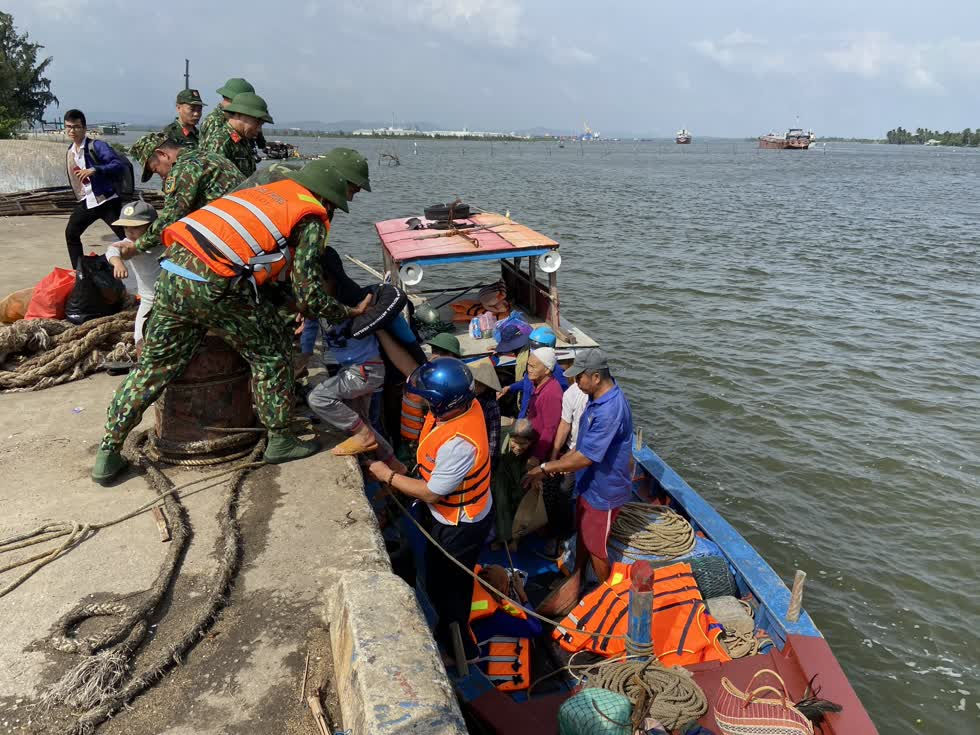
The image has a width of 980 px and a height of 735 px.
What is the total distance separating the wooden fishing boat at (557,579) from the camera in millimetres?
3576

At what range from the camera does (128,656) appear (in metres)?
2.74

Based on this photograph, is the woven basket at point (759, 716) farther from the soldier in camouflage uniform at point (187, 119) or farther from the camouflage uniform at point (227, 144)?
the soldier in camouflage uniform at point (187, 119)

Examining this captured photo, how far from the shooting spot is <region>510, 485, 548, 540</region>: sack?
523 centimetres

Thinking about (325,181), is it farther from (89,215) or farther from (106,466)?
(89,215)

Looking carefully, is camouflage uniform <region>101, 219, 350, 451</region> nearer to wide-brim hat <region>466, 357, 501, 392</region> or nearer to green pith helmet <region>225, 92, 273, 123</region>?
wide-brim hat <region>466, 357, 501, 392</region>

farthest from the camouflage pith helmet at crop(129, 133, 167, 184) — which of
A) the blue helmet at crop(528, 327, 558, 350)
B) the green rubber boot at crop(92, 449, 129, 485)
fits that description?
the blue helmet at crop(528, 327, 558, 350)

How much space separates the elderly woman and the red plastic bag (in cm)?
462

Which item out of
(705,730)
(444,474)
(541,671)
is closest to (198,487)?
(444,474)

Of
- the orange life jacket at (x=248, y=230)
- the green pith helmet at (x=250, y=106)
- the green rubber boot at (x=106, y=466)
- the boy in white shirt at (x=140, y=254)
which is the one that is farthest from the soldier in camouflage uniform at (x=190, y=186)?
the green rubber boot at (x=106, y=466)

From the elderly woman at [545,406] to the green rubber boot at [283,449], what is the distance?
182 centimetres

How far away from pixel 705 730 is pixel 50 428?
4650 mm

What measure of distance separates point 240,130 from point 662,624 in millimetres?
4924

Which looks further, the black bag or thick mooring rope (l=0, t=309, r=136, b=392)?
the black bag

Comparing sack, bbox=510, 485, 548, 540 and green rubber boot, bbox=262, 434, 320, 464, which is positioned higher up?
green rubber boot, bbox=262, 434, 320, 464
